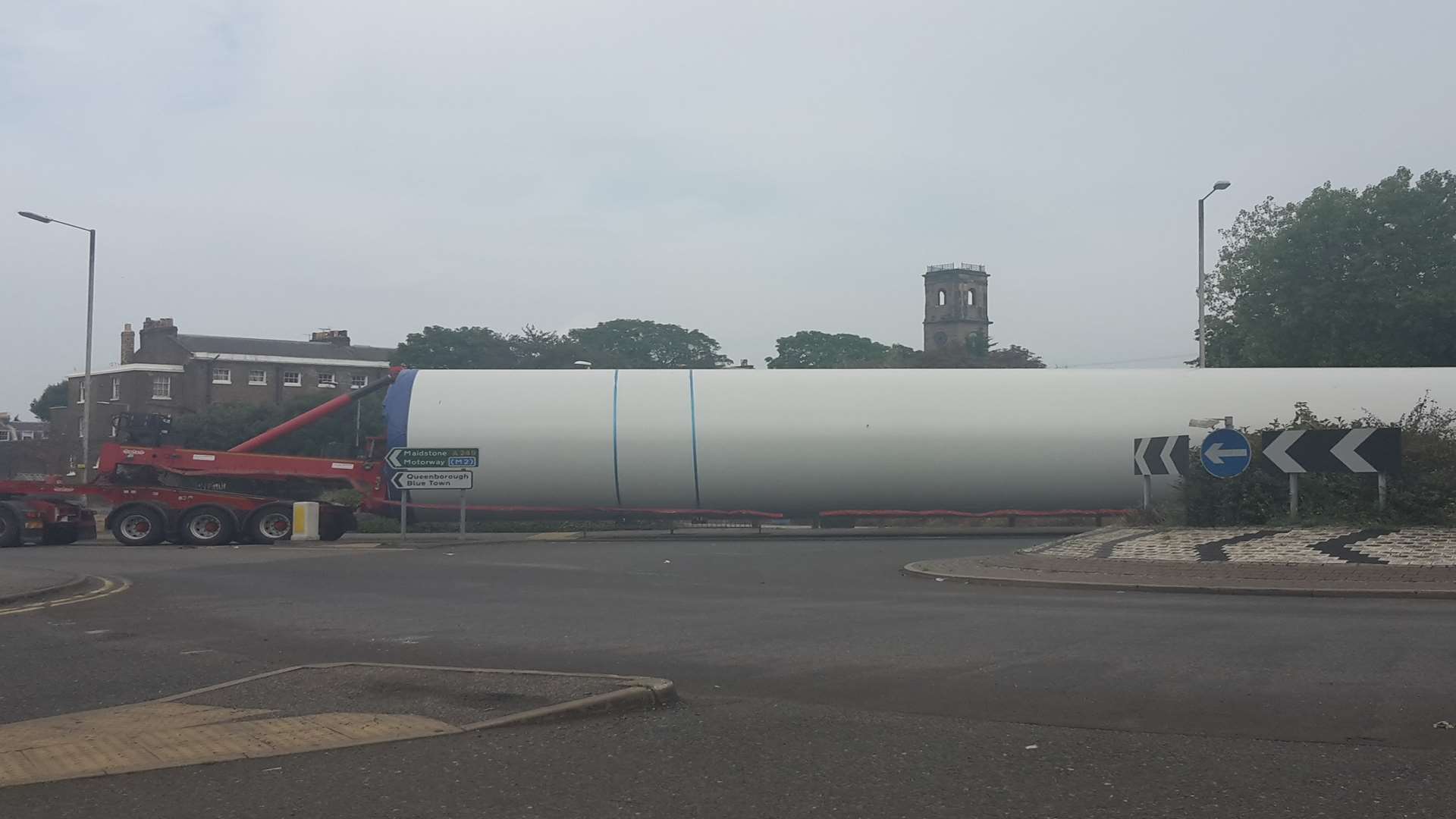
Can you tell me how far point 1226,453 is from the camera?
61.0 ft

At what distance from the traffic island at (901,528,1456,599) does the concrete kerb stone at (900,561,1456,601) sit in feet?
0.04

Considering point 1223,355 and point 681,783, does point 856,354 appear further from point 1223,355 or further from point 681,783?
point 681,783

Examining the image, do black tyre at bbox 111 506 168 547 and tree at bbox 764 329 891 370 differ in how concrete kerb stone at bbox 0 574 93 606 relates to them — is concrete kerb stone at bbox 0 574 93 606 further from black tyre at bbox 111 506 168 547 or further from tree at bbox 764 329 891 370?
tree at bbox 764 329 891 370

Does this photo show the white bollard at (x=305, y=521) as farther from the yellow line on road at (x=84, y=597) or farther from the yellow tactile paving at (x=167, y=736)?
the yellow tactile paving at (x=167, y=736)

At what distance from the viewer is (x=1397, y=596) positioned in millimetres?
12797

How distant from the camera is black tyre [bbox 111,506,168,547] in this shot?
27062 millimetres

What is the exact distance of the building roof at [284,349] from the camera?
269 ft

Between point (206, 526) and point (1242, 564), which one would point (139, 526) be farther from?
point (1242, 564)

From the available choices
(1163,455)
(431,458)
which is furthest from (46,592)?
(1163,455)

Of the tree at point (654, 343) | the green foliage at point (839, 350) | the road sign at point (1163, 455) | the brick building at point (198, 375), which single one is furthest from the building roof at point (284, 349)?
the road sign at point (1163, 455)

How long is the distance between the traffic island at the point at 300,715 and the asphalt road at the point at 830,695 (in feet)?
0.59

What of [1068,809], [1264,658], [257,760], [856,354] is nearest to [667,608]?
[1264,658]

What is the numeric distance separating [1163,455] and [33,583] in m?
16.5

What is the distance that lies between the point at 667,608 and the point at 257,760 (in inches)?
282
